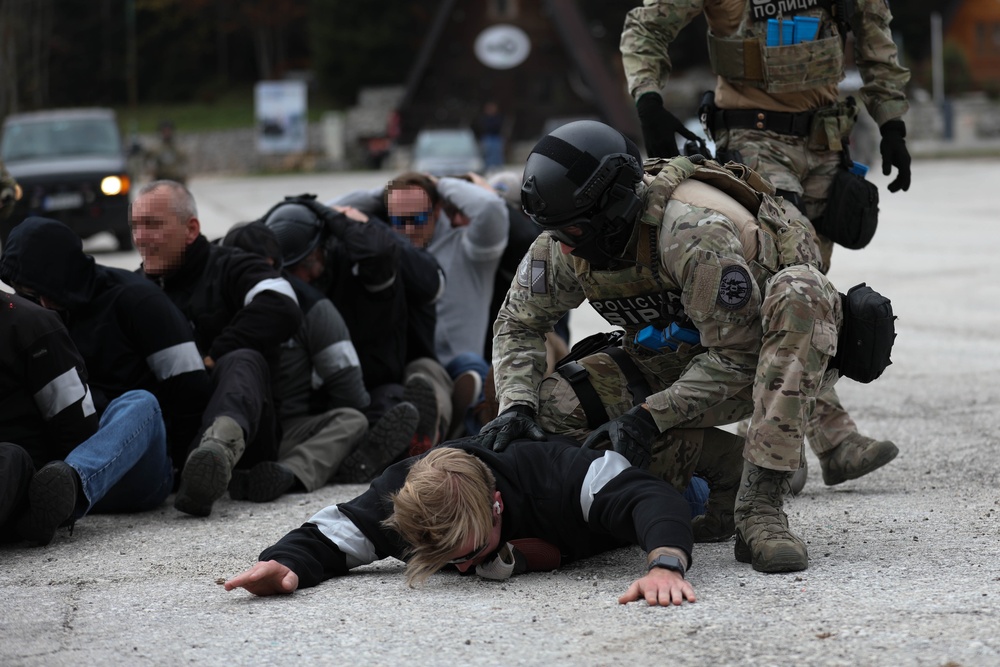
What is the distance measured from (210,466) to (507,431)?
140 cm

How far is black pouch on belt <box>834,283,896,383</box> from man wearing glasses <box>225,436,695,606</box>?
2.59ft

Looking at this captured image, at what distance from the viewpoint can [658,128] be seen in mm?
5195

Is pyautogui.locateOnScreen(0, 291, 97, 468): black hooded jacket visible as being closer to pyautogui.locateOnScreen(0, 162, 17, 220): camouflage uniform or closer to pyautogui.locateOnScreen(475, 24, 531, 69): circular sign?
pyautogui.locateOnScreen(0, 162, 17, 220): camouflage uniform

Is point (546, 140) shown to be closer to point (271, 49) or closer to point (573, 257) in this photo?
point (573, 257)

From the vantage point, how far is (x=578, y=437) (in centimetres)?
432

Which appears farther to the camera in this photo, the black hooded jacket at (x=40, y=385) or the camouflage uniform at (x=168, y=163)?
the camouflage uniform at (x=168, y=163)

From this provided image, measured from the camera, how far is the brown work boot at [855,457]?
5.07 metres

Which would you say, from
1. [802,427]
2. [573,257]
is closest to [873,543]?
[802,427]

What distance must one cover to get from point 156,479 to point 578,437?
1860 mm

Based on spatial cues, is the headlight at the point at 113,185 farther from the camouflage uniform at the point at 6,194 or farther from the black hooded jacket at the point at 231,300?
the black hooded jacket at the point at 231,300

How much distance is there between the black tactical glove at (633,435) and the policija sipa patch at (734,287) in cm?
41

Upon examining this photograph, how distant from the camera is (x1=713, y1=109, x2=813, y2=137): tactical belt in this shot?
210 inches

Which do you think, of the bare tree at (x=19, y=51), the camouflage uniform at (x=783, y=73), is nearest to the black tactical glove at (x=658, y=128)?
the camouflage uniform at (x=783, y=73)

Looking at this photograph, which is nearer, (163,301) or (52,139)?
(163,301)
